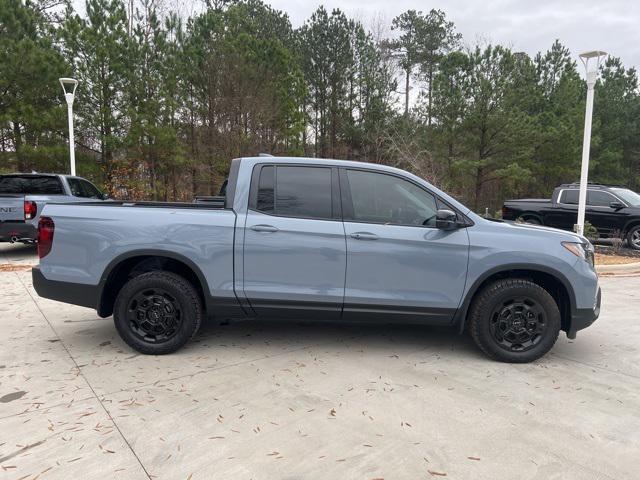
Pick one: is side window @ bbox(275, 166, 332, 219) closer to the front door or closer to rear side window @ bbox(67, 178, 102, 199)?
the front door

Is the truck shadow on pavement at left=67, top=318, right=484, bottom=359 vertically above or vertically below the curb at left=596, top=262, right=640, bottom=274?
below

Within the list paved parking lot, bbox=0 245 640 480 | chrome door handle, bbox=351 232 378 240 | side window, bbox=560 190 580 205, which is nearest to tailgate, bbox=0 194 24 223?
paved parking lot, bbox=0 245 640 480

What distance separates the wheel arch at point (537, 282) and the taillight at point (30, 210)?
8639 millimetres

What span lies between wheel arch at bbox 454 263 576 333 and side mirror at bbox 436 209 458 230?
0.52 metres

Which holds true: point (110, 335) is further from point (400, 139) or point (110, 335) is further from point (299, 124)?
point (400, 139)

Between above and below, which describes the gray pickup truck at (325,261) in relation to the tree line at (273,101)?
below

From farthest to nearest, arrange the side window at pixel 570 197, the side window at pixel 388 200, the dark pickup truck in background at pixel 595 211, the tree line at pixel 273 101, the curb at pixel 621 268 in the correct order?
the tree line at pixel 273 101, the side window at pixel 570 197, the dark pickup truck in background at pixel 595 211, the curb at pixel 621 268, the side window at pixel 388 200

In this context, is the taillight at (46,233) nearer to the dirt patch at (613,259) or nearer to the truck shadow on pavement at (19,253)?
the truck shadow on pavement at (19,253)

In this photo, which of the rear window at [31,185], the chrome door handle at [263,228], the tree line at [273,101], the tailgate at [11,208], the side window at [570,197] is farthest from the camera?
the tree line at [273,101]

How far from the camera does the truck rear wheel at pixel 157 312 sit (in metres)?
4.05

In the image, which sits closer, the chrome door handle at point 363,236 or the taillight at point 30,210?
the chrome door handle at point 363,236

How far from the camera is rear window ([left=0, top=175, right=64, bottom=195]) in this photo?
30.9ft

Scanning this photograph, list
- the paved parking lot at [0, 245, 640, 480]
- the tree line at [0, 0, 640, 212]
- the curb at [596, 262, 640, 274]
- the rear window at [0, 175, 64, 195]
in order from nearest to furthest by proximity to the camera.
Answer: the paved parking lot at [0, 245, 640, 480] → the curb at [596, 262, 640, 274] → the rear window at [0, 175, 64, 195] → the tree line at [0, 0, 640, 212]

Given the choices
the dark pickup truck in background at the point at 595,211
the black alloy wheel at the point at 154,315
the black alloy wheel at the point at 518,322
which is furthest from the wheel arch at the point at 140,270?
the dark pickup truck in background at the point at 595,211
